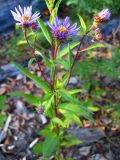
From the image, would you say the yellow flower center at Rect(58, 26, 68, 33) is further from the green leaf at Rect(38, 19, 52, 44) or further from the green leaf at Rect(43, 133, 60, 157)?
the green leaf at Rect(43, 133, 60, 157)

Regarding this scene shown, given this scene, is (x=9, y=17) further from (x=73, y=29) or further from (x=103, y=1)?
(x=73, y=29)

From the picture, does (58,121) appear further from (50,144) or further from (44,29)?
(44,29)

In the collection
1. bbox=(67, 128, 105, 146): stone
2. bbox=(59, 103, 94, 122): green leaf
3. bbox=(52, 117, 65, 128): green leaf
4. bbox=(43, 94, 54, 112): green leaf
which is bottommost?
bbox=(67, 128, 105, 146): stone

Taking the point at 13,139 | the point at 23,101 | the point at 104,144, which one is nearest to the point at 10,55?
the point at 23,101

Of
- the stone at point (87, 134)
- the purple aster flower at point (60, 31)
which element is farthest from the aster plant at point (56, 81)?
the stone at point (87, 134)

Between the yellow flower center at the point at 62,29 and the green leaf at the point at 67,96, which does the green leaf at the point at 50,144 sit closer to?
the green leaf at the point at 67,96

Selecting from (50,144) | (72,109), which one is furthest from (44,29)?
(50,144)

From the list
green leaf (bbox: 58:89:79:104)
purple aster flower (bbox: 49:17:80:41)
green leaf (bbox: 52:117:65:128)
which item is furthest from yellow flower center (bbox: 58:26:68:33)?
green leaf (bbox: 52:117:65:128)
